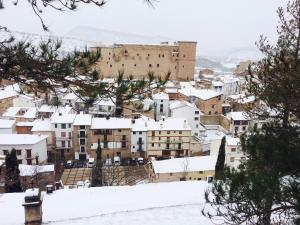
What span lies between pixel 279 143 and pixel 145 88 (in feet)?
8.23

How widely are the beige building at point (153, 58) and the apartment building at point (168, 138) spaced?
26639 mm

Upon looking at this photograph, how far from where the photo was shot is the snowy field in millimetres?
6645

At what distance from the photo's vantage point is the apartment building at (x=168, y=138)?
87.1 ft

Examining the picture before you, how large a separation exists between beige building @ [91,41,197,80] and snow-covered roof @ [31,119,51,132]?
26.2 metres

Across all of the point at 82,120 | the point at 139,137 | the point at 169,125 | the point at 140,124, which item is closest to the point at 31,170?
the point at 82,120

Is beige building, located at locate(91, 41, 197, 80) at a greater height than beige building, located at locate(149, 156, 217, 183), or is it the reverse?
beige building, located at locate(91, 41, 197, 80)

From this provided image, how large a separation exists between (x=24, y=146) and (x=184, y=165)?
10517 millimetres

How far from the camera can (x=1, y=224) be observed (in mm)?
6523

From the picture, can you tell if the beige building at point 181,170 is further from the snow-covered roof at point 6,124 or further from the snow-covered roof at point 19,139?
the snow-covered roof at point 6,124

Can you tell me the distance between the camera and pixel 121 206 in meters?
7.34

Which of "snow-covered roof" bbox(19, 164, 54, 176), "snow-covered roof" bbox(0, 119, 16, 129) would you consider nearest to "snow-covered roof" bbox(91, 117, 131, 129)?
"snow-covered roof" bbox(0, 119, 16, 129)

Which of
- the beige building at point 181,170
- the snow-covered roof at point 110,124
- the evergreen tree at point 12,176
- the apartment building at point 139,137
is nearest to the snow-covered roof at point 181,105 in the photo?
the apartment building at point 139,137

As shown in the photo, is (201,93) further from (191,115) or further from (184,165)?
(184,165)

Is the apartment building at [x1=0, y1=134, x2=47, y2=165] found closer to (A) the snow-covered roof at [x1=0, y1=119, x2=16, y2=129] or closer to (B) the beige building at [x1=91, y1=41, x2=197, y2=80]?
(A) the snow-covered roof at [x1=0, y1=119, x2=16, y2=129]
